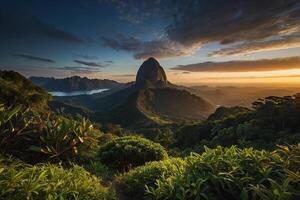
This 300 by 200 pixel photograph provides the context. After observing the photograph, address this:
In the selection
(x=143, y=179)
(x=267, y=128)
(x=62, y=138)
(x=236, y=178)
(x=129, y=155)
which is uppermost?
(x=236, y=178)

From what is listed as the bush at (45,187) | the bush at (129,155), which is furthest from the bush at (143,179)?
the bush at (129,155)

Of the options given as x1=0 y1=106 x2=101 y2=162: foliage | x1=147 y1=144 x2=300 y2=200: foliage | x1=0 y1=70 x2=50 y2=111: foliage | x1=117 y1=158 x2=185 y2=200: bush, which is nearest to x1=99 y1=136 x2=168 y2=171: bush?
x1=0 y1=106 x2=101 y2=162: foliage

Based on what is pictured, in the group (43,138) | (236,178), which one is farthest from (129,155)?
(236,178)

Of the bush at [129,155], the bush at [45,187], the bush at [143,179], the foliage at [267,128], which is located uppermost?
the bush at [45,187]

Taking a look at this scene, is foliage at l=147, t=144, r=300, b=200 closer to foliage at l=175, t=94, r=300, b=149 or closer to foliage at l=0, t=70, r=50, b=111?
foliage at l=0, t=70, r=50, b=111

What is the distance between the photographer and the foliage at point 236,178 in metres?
5.09

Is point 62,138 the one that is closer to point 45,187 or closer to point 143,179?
point 143,179

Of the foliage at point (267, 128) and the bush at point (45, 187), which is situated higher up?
the bush at point (45, 187)

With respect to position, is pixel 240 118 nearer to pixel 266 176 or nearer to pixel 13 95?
pixel 13 95

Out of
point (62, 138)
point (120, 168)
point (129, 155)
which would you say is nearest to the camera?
point (62, 138)

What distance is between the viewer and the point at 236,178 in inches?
215

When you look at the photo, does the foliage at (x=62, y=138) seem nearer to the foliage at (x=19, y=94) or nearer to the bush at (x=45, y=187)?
the bush at (x=45, y=187)

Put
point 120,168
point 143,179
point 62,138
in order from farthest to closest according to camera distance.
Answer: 1. point 120,168
2. point 62,138
3. point 143,179

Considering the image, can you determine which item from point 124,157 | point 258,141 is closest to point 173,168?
point 124,157
